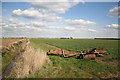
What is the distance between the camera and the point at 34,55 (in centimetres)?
955

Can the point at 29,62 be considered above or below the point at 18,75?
above

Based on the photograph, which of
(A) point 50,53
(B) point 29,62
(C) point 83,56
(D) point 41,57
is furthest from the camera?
(A) point 50,53

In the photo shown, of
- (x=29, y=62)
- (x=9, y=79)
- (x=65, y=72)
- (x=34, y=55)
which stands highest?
(x=34, y=55)

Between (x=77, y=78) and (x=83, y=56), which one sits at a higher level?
(x=83, y=56)

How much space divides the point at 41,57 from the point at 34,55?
0.73 meters

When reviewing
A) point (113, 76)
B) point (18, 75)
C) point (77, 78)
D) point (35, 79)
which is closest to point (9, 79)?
point (18, 75)

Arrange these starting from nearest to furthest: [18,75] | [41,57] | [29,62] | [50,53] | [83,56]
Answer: [18,75] < [29,62] < [41,57] < [83,56] < [50,53]

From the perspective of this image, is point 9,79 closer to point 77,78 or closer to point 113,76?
point 77,78

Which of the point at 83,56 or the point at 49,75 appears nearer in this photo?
the point at 49,75

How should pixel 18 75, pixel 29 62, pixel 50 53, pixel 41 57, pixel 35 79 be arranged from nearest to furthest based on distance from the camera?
pixel 35 79 → pixel 18 75 → pixel 29 62 → pixel 41 57 → pixel 50 53

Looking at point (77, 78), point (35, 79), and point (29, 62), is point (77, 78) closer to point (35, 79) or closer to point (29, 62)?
point (35, 79)

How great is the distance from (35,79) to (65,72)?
8.41 ft

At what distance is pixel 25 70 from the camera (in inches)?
333

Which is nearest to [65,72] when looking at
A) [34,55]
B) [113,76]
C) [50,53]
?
[34,55]
